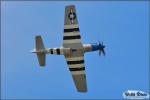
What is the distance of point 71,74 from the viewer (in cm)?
4447

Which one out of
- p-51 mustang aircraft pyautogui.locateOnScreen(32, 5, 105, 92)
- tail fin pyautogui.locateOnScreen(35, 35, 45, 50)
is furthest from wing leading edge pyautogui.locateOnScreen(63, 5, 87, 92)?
tail fin pyautogui.locateOnScreen(35, 35, 45, 50)

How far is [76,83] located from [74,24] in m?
6.49

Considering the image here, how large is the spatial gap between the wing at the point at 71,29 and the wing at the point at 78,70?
1.87 m

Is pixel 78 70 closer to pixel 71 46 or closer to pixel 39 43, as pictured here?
pixel 71 46

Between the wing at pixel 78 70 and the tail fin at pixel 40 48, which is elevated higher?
the tail fin at pixel 40 48

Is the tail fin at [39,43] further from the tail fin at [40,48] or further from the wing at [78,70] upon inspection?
the wing at [78,70]

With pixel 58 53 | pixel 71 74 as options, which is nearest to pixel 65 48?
pixel 58 53

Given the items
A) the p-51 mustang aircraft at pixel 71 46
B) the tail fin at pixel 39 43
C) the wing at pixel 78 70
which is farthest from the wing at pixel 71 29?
the tail fin at pixel 39 43

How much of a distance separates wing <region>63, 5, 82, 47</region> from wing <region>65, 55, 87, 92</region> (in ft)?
6.13

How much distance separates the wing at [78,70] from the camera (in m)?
43.5

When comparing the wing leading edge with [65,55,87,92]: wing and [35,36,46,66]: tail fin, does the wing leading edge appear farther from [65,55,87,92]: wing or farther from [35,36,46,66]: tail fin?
[35,36,46,66]: tail fin

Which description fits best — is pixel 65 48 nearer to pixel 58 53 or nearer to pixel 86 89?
pixel 58 53

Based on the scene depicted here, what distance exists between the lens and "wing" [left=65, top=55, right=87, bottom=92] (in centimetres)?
4347

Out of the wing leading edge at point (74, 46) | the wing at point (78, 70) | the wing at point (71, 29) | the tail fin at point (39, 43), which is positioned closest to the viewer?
the wing at point (71, 29)
